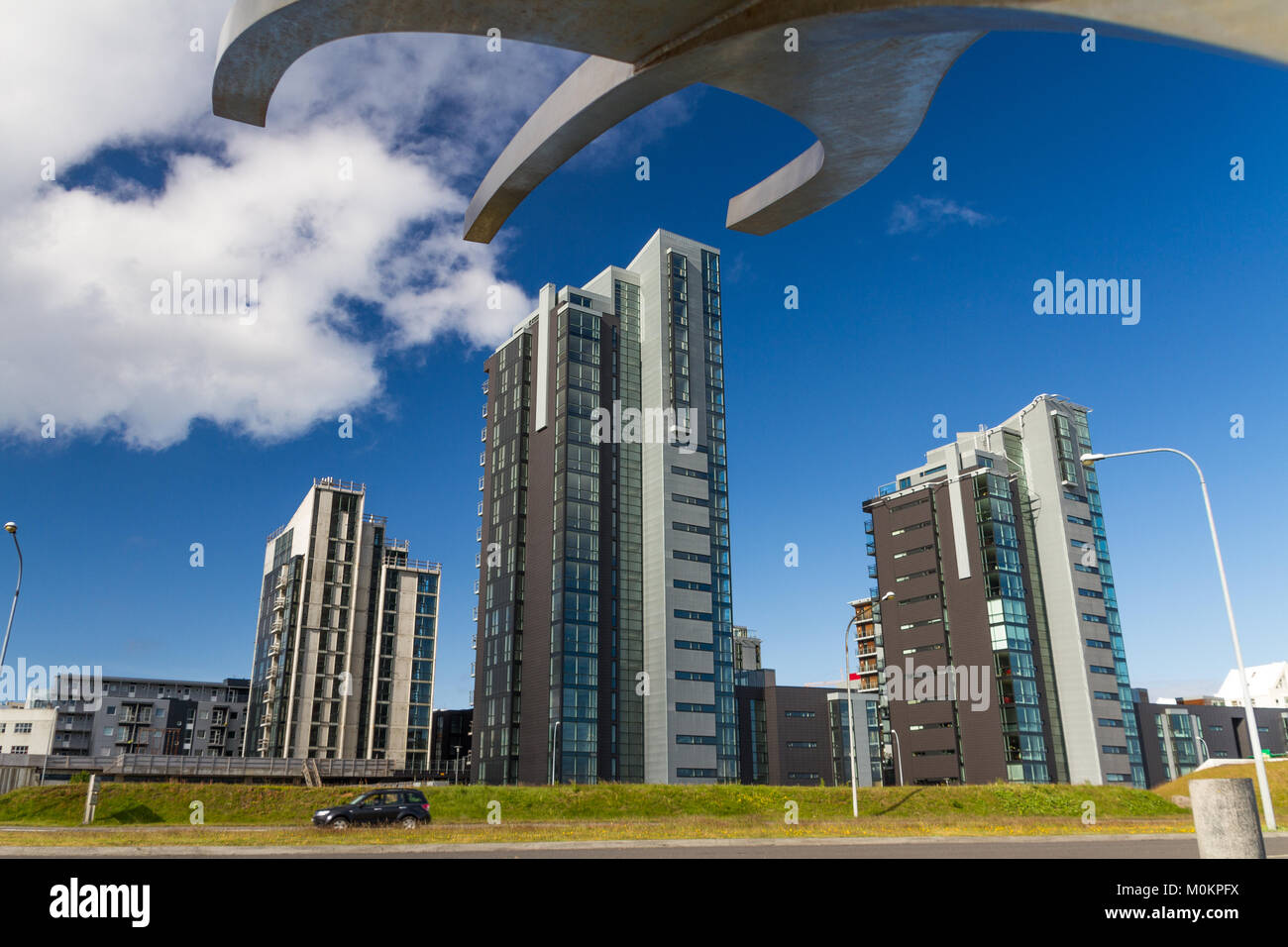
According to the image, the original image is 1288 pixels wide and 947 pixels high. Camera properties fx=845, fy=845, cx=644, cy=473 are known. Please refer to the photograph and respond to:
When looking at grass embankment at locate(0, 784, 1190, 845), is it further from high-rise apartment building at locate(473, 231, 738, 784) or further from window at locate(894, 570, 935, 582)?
window at locate(894, 570, 935, 582)

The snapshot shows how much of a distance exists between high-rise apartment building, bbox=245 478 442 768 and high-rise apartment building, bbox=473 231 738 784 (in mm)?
19515

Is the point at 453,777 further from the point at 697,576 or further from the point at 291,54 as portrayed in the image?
the point at 291,54

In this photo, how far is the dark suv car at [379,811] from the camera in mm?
25719

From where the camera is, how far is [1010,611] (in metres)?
77.1

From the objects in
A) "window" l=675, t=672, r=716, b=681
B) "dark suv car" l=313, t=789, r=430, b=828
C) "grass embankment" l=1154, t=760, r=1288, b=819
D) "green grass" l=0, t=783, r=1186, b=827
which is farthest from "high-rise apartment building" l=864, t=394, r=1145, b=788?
"dark suv car" l=313, t=789, r=430, b=828

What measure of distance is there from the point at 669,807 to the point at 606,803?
125 inches

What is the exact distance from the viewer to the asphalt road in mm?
15609

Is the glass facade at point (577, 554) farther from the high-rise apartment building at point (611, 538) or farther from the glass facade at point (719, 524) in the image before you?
the glass facade at point (719, 524)

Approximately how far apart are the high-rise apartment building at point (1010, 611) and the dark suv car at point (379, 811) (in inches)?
2246

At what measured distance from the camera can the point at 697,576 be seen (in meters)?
71.6

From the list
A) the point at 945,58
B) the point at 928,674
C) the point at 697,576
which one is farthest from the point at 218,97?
the point at 928,674
